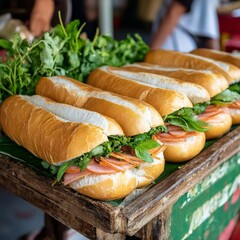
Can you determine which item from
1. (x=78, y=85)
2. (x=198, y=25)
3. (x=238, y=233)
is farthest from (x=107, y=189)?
(x=198, y=25)

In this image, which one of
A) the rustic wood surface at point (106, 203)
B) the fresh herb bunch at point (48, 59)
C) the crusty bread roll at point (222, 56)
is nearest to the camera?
the rustic wood surface at point (106, 203)

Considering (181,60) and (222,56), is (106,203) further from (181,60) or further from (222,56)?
(222,56)

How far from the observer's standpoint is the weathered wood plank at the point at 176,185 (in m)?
1.30

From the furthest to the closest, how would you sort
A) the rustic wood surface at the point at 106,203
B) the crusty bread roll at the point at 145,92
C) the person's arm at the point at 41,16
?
1. the person's arm at the point at 41,16
2. the crusty bread roll at the point at 145,92
3. the rustic wood surface at the point at 106,203

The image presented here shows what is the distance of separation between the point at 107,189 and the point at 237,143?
2.57ft

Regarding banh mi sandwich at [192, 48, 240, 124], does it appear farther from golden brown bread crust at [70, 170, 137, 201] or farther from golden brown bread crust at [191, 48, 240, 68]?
golden brown bread crust at [70, 170, 137, 201]

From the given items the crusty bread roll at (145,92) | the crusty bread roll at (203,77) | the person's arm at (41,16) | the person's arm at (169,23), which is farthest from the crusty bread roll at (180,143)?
the person's arm at (169,23)

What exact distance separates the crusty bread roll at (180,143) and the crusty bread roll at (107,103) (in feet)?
0.46

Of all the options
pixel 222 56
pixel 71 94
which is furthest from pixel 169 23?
pixel 71 94

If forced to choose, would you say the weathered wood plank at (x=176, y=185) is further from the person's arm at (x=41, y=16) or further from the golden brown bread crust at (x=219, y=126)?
the person's arm at (x=41, y=16)

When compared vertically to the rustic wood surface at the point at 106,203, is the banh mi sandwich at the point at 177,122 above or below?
above

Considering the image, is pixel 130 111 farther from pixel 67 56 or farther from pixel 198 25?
pixel 198 25

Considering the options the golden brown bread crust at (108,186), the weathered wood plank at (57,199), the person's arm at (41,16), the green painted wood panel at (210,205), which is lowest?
the green painted wood panel at (210,205)

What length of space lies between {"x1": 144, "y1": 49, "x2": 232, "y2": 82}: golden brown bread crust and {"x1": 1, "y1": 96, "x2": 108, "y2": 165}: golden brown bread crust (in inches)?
33.2
